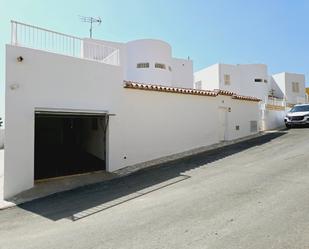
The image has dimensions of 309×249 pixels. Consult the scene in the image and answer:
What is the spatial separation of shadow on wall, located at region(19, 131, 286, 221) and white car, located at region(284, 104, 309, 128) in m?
10.7

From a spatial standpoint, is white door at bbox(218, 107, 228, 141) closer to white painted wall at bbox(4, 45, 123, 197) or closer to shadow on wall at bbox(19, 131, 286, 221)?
shadow on wall at bbox(19, 131, 286, 221)

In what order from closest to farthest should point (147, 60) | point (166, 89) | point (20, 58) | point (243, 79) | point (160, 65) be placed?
point (20, 58) → point (166, 89) → point (147, 60) → point (160, 65) → point (243, 79)

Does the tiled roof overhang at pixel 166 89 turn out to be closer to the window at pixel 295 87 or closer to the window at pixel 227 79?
the window at pixel 227 79

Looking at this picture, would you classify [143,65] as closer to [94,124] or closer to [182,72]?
[182,72]

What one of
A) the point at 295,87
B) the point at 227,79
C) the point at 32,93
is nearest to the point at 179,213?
the point at 32,93

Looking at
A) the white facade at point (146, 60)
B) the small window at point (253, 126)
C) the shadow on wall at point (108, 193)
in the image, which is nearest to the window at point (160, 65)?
the white facade at point (146, 60)

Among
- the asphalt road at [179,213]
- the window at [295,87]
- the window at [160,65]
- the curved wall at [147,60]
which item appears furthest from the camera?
the window at [295,87]

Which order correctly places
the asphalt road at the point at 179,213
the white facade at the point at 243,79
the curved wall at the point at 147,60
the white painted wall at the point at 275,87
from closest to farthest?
the asphalt road at the point at 179,213
the curved wall at the point at 147,60
the white facade at the point at 243,79
the white painted wall at the point at 275,87

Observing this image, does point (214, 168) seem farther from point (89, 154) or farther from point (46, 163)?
point (46, 163)

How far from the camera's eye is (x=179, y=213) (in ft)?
20.0

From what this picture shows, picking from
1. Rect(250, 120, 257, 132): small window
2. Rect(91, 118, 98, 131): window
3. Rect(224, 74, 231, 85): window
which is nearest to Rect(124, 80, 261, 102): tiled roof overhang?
Rect(91, 118, 98, 131): window

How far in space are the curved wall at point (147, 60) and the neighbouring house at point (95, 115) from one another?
110 millimetres

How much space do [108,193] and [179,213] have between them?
297 cm

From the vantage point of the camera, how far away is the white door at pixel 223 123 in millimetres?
17016
